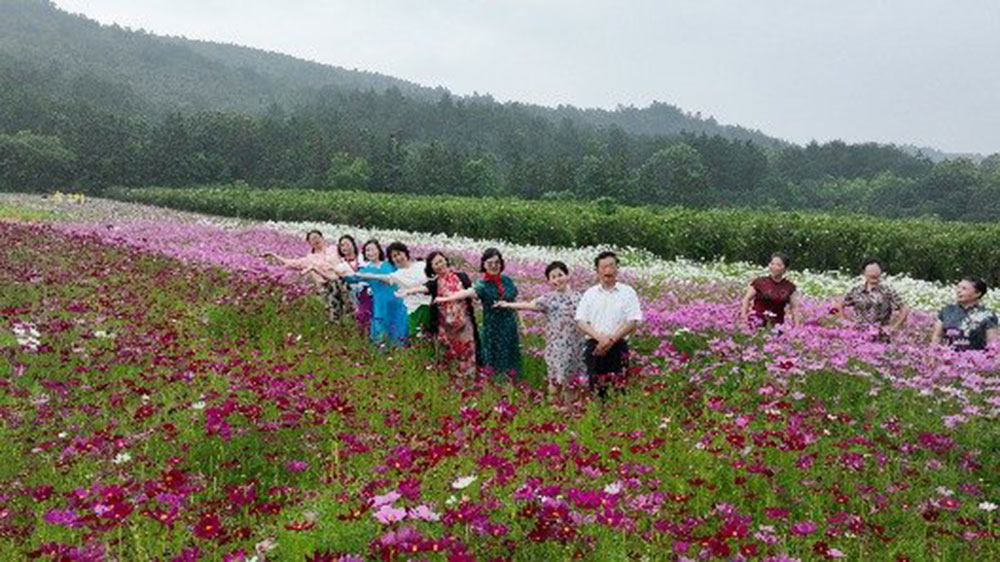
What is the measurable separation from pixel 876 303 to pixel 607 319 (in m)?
Answer: 3.69

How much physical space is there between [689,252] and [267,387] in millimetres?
23634

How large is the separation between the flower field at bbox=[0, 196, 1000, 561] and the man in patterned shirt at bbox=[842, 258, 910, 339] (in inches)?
23.9

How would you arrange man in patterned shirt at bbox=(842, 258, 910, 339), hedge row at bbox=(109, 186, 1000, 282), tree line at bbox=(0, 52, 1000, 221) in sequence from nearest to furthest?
man in patterned shirt at bbox=(842, 258, 910, 339), hedge row at bbox=(109, 186, 1000, 282), tree line at bbox=(0, 52, 1000, 221)

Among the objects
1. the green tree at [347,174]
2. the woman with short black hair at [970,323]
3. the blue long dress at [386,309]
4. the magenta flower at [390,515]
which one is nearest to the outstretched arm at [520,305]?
the blue long dress at [386,309]

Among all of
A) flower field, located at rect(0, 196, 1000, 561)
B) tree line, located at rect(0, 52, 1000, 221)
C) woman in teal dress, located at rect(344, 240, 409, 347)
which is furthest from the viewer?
tree line, located at rect(0, 52, 1000, 221)

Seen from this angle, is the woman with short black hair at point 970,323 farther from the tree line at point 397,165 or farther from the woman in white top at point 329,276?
the tree line at point 397,165

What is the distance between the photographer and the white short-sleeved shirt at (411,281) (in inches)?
388

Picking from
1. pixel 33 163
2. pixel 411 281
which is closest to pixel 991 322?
pixel 411 281

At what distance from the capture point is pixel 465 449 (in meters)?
5.30

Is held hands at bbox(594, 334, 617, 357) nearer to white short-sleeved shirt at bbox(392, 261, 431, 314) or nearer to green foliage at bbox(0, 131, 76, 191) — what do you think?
white short-sleeved shirt at bbox(392, 261, 431, 314)

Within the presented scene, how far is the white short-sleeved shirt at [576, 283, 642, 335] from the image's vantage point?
823 centimetres

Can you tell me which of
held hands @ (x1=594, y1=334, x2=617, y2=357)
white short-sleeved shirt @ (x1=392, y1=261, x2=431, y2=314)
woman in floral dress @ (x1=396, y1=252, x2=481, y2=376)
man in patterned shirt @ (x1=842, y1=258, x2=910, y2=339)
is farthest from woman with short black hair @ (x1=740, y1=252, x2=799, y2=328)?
white short-sleeved shirt @ (x1=392, y1=261, x2=431, y2=314)

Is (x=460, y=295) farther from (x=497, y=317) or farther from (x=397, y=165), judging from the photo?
(x=397, y=165)

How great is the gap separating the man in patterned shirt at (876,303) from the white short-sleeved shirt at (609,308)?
317 cm
